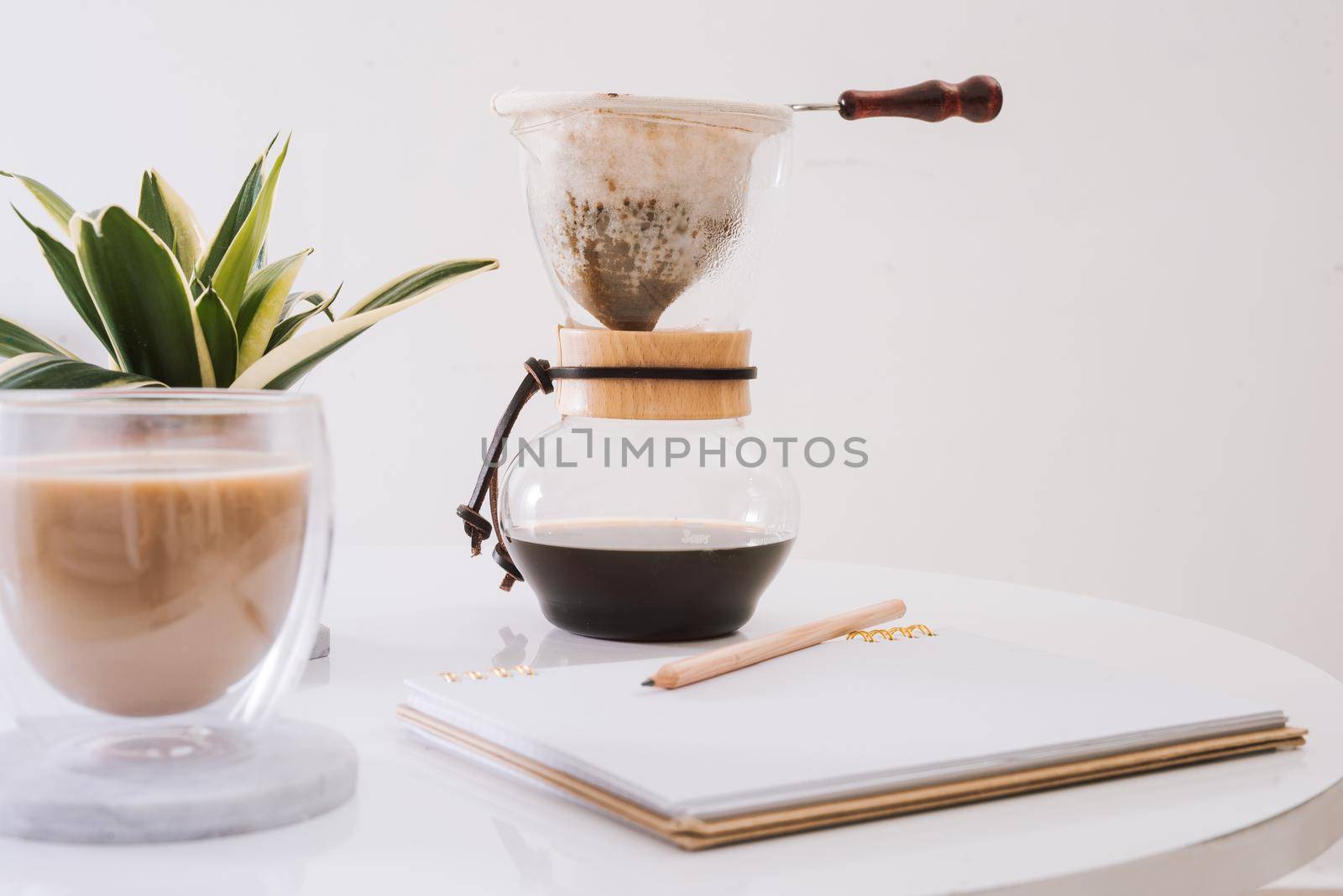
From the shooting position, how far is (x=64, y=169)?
1.61 m

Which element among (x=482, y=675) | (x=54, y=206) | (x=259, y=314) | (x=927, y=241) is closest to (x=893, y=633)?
(x=482, y=675)

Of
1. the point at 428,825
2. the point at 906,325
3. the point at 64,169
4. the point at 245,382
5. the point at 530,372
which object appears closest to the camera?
the point at 428,825

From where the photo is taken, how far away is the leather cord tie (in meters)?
0.66

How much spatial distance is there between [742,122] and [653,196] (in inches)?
2.3

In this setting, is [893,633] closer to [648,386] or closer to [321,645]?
[648,386]

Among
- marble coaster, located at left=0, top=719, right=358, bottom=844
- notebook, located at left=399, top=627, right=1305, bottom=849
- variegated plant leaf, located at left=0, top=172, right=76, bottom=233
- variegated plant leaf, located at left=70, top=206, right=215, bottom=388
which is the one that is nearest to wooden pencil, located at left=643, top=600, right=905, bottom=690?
notebook, located at left=399, top=627, right=1305, bottom=849

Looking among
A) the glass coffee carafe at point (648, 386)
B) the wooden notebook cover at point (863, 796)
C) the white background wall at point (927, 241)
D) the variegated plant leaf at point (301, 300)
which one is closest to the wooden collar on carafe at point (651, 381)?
the glass coffee carafe at point (648, 386)

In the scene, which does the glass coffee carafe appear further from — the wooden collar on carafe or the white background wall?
the white background wall

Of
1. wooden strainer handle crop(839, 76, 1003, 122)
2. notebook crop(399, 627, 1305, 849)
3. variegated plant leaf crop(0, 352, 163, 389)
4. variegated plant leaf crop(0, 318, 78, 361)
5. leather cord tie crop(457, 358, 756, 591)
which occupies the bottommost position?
notebook crop(399, 627, 1305, 849)

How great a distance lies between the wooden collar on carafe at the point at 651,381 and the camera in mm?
659

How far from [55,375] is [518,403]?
0.26 m

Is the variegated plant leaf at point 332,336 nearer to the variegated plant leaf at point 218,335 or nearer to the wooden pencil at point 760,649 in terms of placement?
the variegated plant leaf at point 218,335

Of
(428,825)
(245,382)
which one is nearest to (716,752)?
(428,825)

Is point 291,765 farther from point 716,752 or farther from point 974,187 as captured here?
point 974,187
